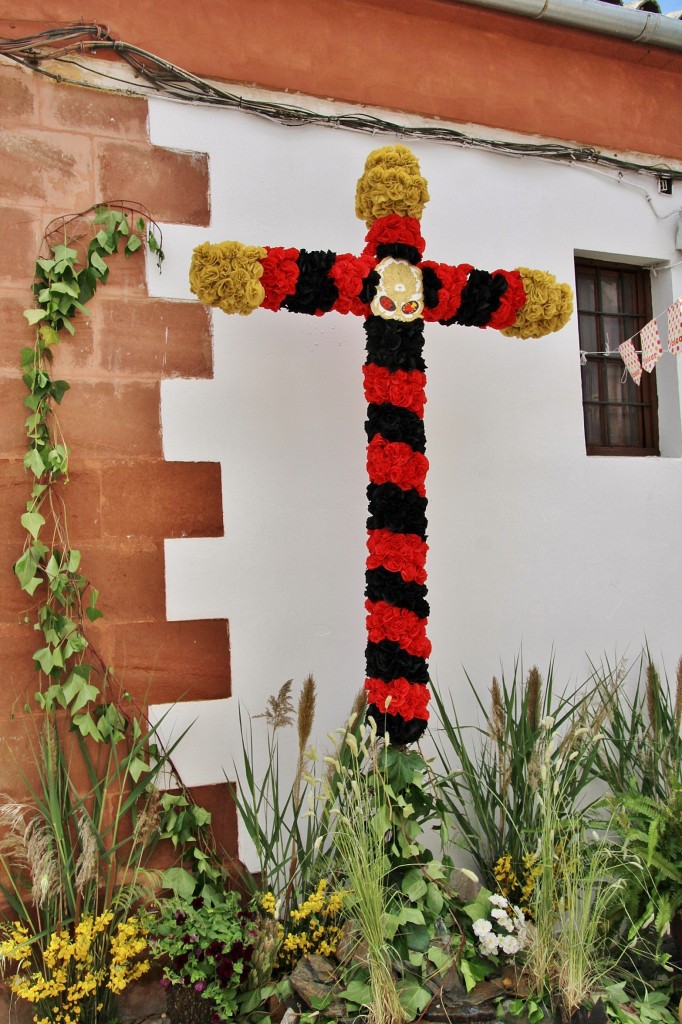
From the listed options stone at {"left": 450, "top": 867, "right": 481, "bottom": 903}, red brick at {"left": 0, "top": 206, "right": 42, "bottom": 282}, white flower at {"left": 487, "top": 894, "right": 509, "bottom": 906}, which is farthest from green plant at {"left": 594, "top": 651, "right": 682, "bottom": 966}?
red brick at {"left": 0, "top": 206, "right": 42, "bottom": 282}

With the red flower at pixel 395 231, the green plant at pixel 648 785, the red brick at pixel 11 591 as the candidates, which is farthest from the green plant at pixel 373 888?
the red flower at pixel 395 231

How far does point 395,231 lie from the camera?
265 centimetres

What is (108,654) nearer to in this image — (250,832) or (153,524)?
(153,524)

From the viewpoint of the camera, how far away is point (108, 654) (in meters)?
2.80

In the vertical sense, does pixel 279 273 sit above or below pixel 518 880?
above

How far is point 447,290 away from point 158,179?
1142 mm

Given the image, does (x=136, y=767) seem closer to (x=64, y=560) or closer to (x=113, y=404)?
(x=64, y=560)

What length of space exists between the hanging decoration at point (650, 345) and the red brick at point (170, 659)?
210 cm

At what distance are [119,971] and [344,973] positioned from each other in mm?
658

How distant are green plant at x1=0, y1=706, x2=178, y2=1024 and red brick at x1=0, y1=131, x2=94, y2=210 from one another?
1744 mm

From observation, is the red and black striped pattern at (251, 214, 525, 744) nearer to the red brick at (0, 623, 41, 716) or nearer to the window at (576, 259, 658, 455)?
the red brick at (0, 623, 41, 716)

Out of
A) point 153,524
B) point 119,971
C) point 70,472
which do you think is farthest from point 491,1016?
point 70,472

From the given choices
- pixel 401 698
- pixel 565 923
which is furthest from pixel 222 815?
pixel 565 923

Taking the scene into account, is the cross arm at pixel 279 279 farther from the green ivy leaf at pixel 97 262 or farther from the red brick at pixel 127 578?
the red brick at pixel 127 578
